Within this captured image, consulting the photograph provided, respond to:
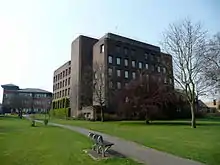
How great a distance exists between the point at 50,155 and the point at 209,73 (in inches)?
896

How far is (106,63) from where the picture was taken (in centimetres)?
7256

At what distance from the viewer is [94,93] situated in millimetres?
66125

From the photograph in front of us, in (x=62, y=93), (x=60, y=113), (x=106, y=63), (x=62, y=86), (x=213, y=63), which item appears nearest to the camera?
(x=213, y=63)

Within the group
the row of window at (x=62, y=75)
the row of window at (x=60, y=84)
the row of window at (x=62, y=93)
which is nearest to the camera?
the row of window at (x=62, y=93)

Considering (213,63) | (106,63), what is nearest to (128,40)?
(106,63)

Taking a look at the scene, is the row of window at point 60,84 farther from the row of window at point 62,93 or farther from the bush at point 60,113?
the bush at point 60,113

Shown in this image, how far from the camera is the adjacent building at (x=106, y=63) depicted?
69.7m

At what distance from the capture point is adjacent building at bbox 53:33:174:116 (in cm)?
6969

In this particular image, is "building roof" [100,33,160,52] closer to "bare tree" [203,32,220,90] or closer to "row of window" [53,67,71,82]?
"row of window" [53,67,71,82]

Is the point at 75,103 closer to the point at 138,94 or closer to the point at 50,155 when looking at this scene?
the point at 138,94

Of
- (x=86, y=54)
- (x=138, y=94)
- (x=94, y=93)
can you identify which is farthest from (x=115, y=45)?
(x=138, y=94)

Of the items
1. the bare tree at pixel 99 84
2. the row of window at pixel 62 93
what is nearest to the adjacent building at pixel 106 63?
the bare tree at pixel 99 84

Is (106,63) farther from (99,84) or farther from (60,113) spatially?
(60,113)

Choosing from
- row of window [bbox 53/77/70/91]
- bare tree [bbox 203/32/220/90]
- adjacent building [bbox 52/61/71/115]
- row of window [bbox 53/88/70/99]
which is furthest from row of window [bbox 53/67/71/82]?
bare tree [bbox 203/32/220/90]
